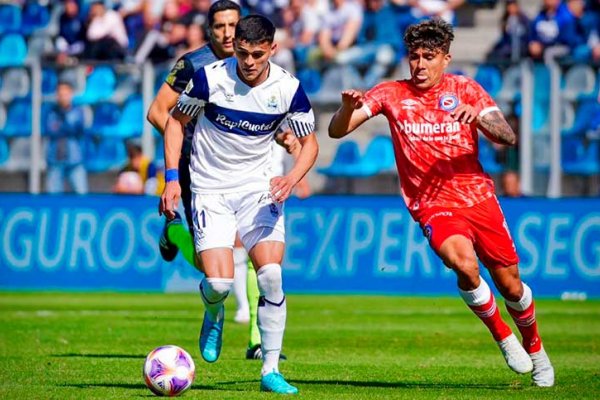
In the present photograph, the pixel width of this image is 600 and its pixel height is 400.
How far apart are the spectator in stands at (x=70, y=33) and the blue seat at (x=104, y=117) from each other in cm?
255

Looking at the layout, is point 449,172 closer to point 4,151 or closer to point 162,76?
point 162,76

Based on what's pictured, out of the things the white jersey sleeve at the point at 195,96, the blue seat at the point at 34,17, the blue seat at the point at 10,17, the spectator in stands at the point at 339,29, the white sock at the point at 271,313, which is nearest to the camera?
the white sock at the point at 271,313

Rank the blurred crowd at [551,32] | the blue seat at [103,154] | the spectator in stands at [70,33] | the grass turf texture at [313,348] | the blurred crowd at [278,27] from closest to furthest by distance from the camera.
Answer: the grass turf texture at [313,348]
the blue seat at [103,154]
the blurred crowd at [551,32]
the blurred crowd at [278,27]
the spectator in stands at [70,33]

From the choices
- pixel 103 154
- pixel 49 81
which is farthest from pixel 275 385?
pixel 49 81

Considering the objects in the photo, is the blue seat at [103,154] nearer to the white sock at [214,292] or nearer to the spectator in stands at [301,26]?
the spectator in stands at [301,26]

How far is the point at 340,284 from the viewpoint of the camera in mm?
20141

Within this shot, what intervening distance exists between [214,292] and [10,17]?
57.0 feet

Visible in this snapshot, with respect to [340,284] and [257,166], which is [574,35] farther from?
[257,166]

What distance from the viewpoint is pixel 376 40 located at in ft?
79.6

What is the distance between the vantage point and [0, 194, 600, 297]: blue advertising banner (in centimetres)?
1994

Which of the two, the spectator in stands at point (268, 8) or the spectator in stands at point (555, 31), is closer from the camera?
the spectator in stands at point (555, 31)

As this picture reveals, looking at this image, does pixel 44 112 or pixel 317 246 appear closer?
pixel 317 246

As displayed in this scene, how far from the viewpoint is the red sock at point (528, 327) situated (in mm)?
10305

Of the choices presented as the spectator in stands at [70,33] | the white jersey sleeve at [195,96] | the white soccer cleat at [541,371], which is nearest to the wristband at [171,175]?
the white jersey sleeve at [195,96]
